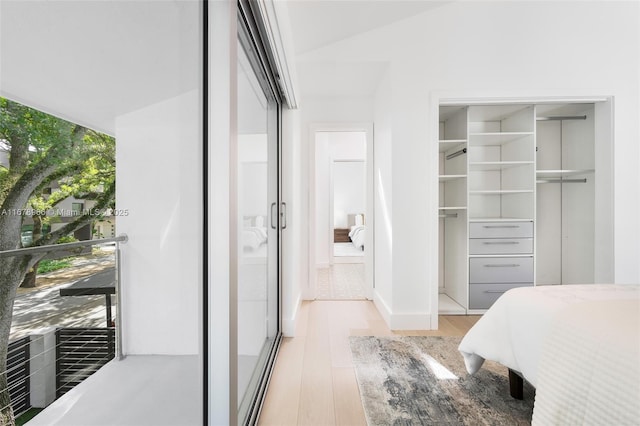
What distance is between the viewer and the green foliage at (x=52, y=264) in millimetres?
387

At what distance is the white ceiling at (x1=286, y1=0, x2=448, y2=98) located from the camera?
2479 mm

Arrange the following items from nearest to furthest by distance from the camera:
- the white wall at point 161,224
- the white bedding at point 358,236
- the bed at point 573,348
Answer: the white wall at point 161,224 < the bed at point 573,348 < the white bedding at point 358,236

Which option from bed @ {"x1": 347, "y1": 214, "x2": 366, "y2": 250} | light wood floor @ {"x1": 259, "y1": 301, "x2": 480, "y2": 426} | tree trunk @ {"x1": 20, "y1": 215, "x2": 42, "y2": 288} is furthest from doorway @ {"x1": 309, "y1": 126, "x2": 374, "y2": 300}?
tree trunk @ {"x1": 20, "y1": 215, "x2": 42, "y2": 288}

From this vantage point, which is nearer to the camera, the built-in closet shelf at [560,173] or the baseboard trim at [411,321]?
the baseboard trim at [411,321]

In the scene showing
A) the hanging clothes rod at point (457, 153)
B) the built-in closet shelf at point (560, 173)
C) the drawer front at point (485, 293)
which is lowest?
the drawer front at point (485, 293)

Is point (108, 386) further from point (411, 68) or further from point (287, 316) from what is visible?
point (411, 68)

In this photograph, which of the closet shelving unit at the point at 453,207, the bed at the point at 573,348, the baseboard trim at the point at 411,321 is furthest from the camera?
the closet shelving unit at the point at 453,207

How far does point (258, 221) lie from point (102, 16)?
145 centimetres

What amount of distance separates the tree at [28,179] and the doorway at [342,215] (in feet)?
10.7

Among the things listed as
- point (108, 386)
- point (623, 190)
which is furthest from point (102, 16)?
point (623, 190)

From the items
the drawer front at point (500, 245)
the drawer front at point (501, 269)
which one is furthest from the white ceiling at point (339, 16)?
the drawer front at point (501, 269)

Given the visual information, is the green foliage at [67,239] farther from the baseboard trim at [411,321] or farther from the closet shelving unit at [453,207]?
the closet shelving unit at [453,207]

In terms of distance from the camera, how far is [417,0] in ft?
8.45

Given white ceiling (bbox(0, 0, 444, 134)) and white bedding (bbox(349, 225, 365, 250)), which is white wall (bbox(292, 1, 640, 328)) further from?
white bedding (bbox(349, 225, 365, 250))
